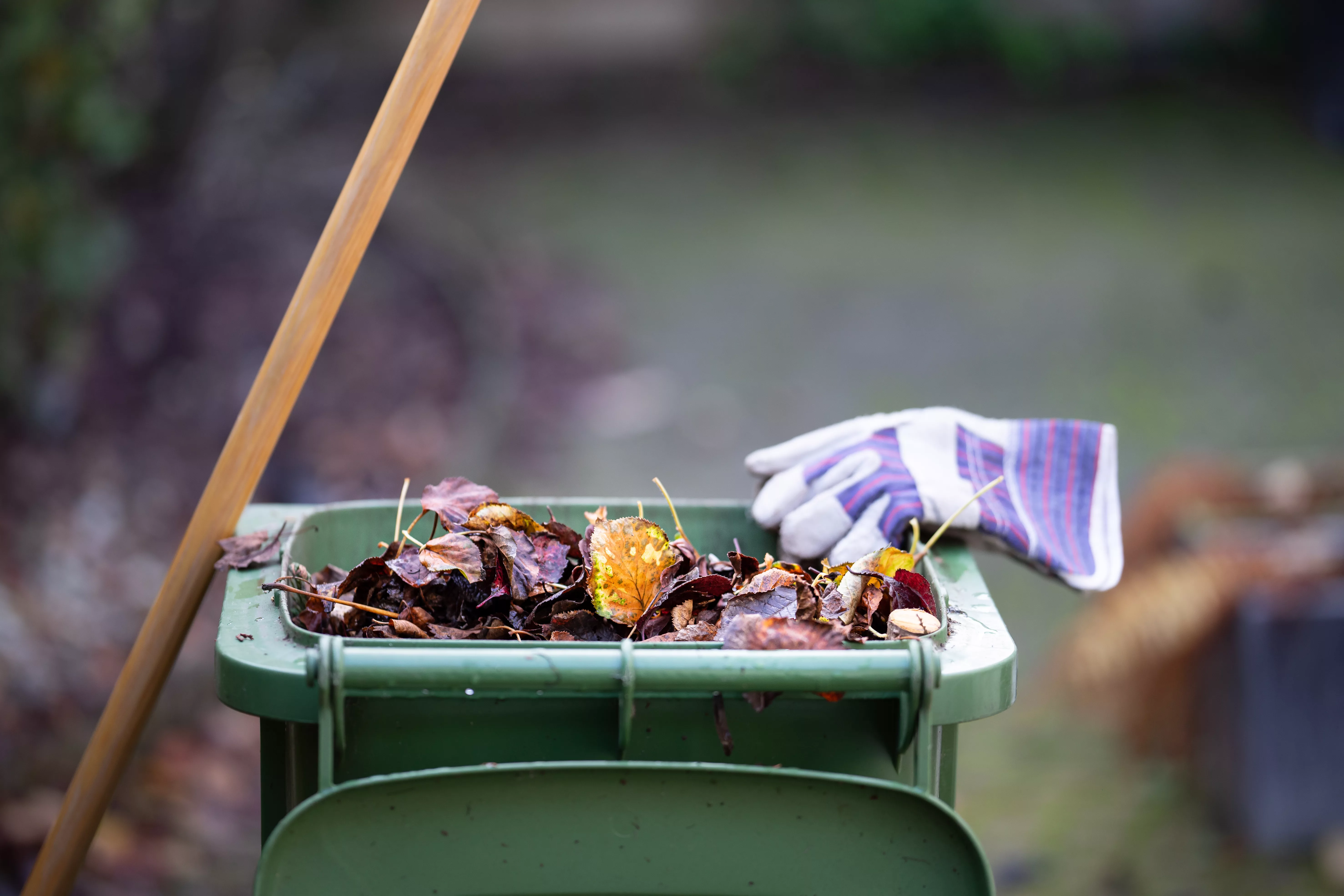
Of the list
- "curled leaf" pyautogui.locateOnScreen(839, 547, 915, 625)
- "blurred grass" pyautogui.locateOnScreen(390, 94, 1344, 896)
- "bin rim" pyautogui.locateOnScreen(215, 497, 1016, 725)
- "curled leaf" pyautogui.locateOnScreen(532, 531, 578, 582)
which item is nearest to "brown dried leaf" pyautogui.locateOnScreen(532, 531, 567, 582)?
"curled leaf" pyautogui.locateOnScreen(532, 531, 578, 582)

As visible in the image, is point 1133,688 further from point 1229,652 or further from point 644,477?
point 644,477

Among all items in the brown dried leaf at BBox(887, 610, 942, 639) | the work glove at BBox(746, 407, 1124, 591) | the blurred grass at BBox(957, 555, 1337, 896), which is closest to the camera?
the brown dried leaf at BBox(887, 610, 942, 639)

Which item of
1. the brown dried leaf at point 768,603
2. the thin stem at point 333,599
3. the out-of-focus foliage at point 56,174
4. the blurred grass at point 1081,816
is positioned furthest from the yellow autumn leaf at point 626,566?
the out-of-focus foliage at point 56,174

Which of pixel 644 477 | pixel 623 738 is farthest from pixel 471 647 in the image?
pixel 644 477

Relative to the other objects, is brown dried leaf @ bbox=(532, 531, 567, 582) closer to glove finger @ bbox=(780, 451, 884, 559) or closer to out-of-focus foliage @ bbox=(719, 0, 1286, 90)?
glove finger @ bbox=(780, 451, 884, 559)

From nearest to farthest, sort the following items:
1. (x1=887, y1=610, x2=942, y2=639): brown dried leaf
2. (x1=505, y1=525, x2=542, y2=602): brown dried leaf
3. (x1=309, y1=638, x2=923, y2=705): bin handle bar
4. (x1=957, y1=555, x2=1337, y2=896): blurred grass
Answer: (x1=309, y1=638, x2=923, y2=705): bin handle bar
(x1=887, y1=610, x2=942, y2=639): brown dried leaf
(x1=505, y1=525, x2=542, y2=602): brown dried leaf
(x1=957, y1=555, x2=1337, y2=896): blurred grass

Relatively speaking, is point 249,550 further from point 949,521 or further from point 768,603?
point 949,521

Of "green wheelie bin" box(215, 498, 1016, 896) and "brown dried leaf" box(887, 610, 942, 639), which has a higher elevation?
"brown dried leaf" box(887, 610, 942, 639)
